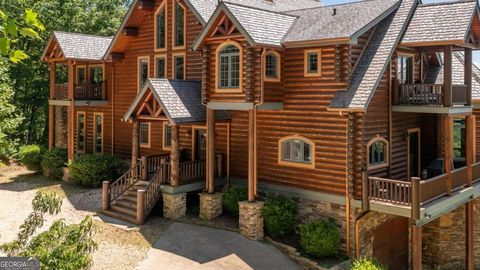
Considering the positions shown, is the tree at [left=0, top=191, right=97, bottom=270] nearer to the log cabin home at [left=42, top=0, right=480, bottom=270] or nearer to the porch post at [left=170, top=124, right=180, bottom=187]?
the log cabin home at [left=42, top=0, right=480, bottom=270]

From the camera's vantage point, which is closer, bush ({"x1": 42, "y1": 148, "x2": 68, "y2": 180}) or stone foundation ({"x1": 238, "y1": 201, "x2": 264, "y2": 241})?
stone foundation ({"x1": 238, "y1": 201, "x2": 264, "y2": 241})

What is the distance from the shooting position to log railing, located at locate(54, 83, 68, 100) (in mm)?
28281

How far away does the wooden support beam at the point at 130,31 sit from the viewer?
2519cm

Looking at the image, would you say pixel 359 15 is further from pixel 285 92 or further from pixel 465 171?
pixel 465 171

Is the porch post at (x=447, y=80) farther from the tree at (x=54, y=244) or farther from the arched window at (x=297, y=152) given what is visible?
the tree at (x=54, y=244)

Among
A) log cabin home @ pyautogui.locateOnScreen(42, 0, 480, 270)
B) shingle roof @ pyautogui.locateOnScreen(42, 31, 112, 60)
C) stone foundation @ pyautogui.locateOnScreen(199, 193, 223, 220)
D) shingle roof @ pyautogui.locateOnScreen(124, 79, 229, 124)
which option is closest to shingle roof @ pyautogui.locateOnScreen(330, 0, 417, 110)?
log cabin home @ pyautogui.locateOnScreen(42, 0, 480, 270)

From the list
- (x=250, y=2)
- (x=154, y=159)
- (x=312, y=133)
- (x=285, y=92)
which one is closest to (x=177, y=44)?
(x=250, y=2)

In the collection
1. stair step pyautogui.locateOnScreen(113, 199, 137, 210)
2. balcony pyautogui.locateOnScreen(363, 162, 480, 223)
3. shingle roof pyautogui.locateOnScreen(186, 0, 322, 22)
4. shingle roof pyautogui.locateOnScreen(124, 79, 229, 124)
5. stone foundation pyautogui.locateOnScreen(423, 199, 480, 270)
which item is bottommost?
stone foundation pyautogui.locateOnScreen(423, 199, 480, 270)

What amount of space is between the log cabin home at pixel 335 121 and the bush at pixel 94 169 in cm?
383

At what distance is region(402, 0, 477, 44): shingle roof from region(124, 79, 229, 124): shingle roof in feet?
29.0

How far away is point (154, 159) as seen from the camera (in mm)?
22266

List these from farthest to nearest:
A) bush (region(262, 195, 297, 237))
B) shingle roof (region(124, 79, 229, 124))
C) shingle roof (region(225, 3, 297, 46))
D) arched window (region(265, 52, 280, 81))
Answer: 1. shingle roof (region(124, 79, 229, 124))
2. arched window (region(265, 52, 280, 81))
3. bush (region(262, 195, 297, 237))
4. shingle roof (region(225, 3, 297, 46))

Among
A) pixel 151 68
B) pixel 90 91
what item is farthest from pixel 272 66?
pixel 90 91

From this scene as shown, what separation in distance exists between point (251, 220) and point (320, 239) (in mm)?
2880
